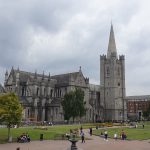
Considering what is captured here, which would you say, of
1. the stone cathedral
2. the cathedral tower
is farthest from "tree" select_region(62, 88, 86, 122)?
the cathedral tower

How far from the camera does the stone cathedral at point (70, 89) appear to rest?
121125mm

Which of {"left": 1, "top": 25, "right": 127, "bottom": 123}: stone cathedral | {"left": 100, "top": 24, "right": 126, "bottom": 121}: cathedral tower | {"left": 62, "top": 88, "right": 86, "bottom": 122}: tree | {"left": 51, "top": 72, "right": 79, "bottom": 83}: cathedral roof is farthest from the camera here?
{"left": 100, "top": 24, "right": 126, "bottom": 121}: cathedral tower

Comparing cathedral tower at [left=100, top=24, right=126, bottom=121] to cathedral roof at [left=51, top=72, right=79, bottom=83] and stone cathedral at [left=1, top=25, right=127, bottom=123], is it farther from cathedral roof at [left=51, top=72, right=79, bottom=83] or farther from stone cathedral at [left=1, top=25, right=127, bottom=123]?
cathedral roof at [left=51, top=72, right=79, bottom=83]

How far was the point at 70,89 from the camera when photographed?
407ft

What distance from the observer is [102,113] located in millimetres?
146250

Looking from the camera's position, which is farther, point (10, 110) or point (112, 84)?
point (112, 84)

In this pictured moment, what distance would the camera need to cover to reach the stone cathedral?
121125mm

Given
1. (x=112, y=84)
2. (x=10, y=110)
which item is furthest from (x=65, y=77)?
(x=10, y=110)

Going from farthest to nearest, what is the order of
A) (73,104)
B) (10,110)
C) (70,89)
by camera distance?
(70,89) → (73,104) → (10,110)

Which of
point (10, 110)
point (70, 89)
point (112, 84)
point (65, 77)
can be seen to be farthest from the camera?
point (112, 84)

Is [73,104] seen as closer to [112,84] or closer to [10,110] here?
[112,84]

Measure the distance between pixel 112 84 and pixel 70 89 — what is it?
1250 inches

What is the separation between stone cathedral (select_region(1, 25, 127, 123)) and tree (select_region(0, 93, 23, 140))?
56513 millimetres

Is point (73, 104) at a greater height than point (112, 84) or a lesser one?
lesser
